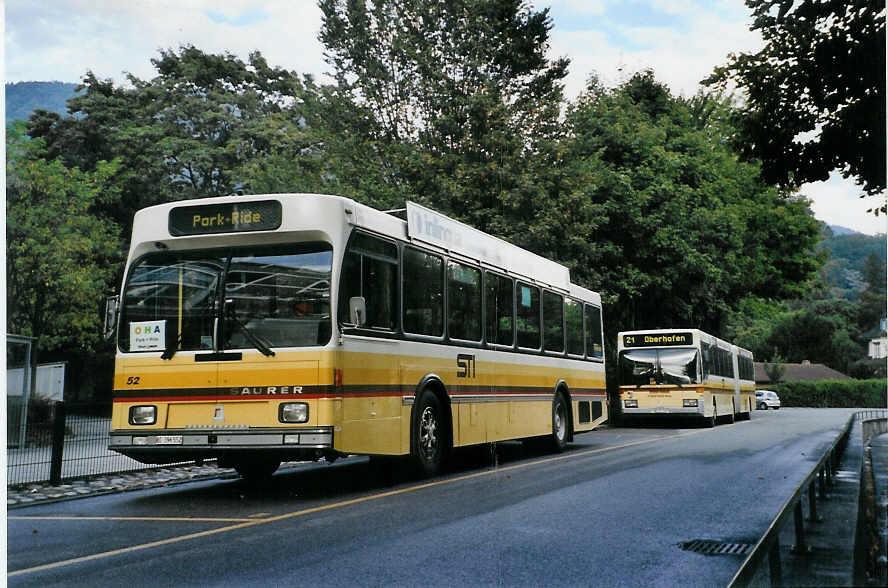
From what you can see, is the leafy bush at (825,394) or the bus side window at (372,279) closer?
the bus side window at (372,279)

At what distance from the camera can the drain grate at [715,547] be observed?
23.5ft

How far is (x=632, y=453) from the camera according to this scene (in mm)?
17219

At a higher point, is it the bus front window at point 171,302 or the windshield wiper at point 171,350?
the bus front window at point 171,302

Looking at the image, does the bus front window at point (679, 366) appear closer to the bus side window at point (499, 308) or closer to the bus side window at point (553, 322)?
the bus side window at point (553, 322)

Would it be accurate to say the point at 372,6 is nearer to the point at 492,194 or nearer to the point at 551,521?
the point at 492,194

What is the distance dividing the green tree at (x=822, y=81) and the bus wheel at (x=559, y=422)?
685 centimetres

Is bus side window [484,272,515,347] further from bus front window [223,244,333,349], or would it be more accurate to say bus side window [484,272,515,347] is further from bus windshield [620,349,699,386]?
bus windshield [620,349,699,386]

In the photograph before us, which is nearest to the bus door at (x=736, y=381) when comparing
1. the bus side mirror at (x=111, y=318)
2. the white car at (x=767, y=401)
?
the white car at (x=767, y=401)

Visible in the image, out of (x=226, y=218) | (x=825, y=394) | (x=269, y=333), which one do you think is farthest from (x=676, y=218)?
(x=825, y=394)

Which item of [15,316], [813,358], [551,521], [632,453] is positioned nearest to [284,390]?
[551,521]

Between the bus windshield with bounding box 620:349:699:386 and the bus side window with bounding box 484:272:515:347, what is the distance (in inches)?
617

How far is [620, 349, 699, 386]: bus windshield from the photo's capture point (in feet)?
97.3

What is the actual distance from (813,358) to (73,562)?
53515 mm

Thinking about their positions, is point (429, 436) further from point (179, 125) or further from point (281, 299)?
point (179, 125)
